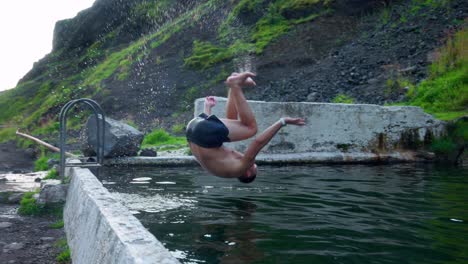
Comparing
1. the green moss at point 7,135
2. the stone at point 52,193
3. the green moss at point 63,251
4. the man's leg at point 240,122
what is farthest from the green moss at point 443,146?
the green moss at point 7,135

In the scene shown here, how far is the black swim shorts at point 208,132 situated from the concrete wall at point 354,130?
251 inches

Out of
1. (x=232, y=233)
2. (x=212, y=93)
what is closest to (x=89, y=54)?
(x=212, y=93)

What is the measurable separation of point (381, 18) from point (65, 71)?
2842 centimetres

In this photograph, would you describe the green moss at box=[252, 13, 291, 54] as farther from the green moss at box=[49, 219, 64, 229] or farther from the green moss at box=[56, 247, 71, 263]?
the green moss at box=[56, 247, 71, 263]

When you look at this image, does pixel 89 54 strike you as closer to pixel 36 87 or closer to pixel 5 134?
pixel 36 87

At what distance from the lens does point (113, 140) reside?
417 inches

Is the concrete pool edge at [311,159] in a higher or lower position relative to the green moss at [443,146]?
lower

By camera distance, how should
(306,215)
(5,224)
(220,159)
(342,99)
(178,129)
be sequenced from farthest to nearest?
(178,129), (342,99), (5,224), (306,215), (220,159)

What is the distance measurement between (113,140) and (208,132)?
19.3 ft

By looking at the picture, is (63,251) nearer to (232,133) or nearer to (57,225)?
(57,225)

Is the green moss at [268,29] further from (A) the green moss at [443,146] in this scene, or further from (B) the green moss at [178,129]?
(A) the green moss at [443,146]

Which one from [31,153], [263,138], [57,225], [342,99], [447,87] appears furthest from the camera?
[31,153]

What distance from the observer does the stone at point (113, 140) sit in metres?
10.5

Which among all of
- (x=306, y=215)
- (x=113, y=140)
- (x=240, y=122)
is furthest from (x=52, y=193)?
(x=113, y=140)
